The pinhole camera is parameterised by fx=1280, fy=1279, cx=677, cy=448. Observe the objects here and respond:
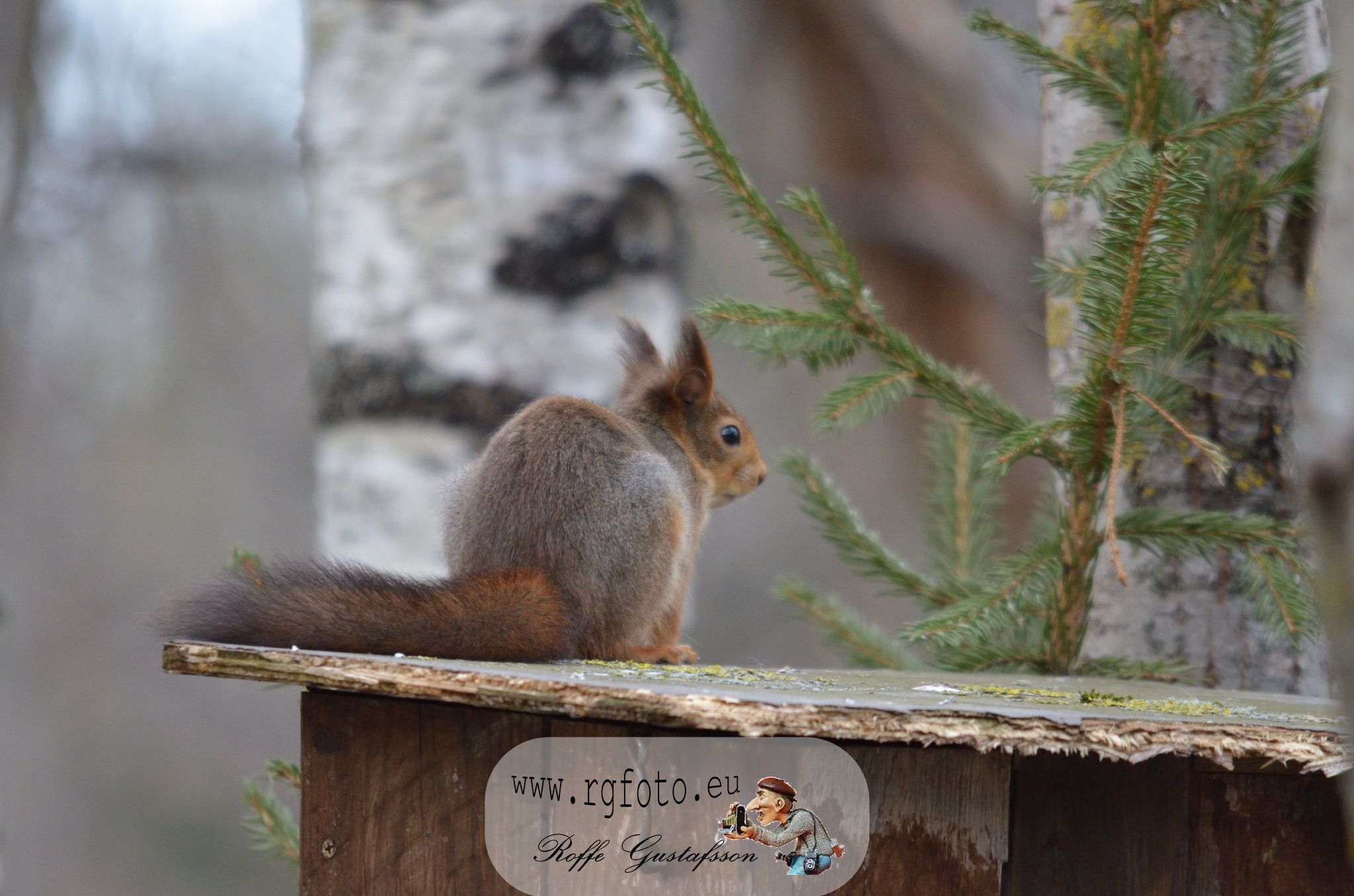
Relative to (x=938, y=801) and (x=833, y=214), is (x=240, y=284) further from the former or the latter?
(x=938, y=801)

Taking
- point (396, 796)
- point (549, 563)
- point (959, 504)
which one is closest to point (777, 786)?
point (396, 796)

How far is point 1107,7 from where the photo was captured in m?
1.48

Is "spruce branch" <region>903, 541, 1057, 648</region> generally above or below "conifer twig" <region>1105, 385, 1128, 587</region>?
below

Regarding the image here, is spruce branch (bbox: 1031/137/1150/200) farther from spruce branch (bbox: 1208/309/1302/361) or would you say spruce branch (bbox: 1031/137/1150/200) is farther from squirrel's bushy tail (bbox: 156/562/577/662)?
squirrel's bushy tail (bbox: 156/562/577/662)

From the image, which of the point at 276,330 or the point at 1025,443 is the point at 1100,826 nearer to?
the point at 1025,443

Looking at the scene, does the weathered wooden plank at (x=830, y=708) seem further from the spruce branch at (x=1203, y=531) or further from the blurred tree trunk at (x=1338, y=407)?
the blurred tree trunk at (x=1338, y=407)

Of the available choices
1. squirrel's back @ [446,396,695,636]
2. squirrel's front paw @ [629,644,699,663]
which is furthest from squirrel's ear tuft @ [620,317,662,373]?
squirrel's front paw @ [629,644,699,663]

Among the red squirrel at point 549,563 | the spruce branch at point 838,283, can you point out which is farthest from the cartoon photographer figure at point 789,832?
the spruce branch at point 838,283

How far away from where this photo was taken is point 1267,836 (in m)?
1.08

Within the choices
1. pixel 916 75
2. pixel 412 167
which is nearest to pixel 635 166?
pixel 412 167

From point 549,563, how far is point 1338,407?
1132mm

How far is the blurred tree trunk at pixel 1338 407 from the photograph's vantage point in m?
0.31

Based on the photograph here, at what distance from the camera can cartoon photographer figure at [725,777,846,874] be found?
103 centimetres

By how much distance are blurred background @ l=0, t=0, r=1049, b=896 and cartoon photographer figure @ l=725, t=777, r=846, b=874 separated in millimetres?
569
